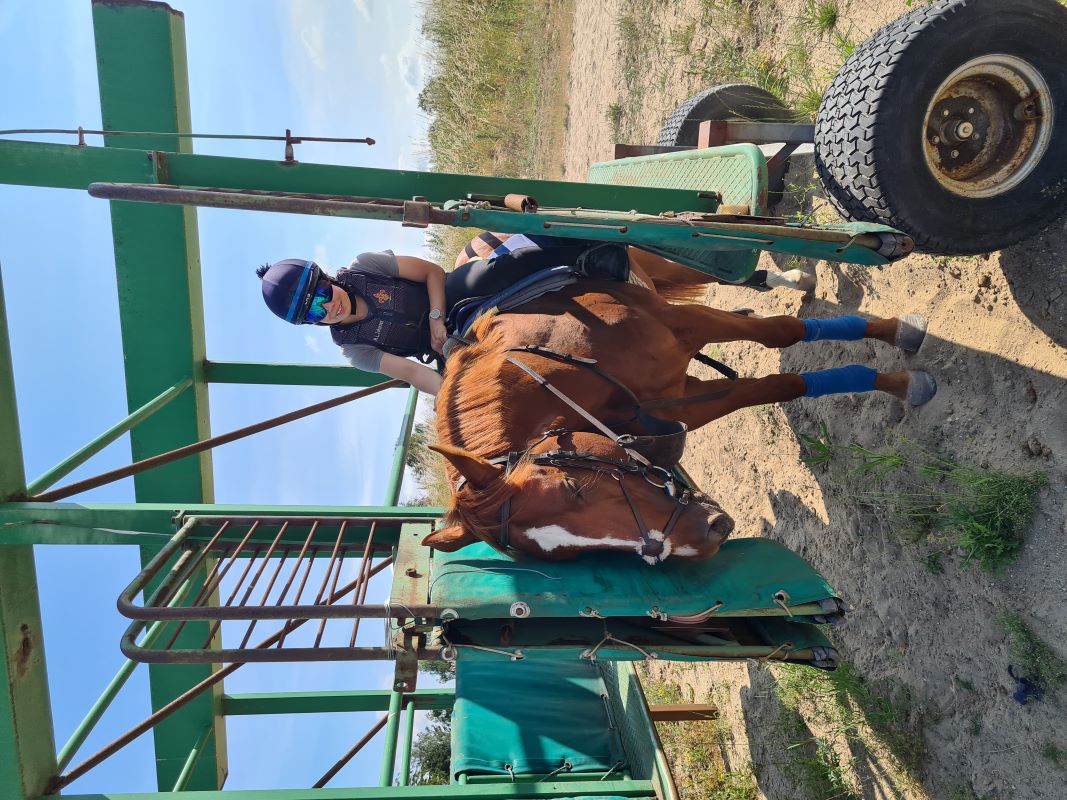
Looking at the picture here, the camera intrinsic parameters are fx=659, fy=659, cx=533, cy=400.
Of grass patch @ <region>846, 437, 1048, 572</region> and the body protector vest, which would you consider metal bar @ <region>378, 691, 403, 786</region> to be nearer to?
the body protector vest

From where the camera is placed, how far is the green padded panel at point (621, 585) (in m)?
2.31

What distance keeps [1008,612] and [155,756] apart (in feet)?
16.4

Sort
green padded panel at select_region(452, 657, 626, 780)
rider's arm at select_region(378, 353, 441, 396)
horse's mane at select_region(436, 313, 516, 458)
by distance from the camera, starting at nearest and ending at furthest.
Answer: horse's mane at select_region(436, 313, 516, 458), rider's arm at select_region(378, 353, 441, 396), green padded panel at select_region(452, 657, 626, 780)

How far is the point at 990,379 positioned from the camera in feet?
9.82

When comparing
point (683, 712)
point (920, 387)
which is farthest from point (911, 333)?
point (683, 712)

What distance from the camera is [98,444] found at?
11.1ft

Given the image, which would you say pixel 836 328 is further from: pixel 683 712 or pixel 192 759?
pixel 192 759

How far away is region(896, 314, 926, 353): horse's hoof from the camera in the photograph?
3357mm

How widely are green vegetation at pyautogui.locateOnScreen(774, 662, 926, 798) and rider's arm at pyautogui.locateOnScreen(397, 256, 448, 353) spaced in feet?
9.38

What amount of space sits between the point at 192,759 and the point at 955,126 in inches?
209

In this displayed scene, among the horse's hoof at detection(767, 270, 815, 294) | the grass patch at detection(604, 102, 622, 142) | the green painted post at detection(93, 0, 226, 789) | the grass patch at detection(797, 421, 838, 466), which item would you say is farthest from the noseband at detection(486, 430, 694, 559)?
the grass patch at detection(604, 102, 622, 142)

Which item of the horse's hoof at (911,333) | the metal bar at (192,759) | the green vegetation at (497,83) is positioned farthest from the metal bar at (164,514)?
the green vegetation at (497,83)

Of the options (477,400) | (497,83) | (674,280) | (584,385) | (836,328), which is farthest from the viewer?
(497,83)

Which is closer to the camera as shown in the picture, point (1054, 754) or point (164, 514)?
point (1054, 754)
